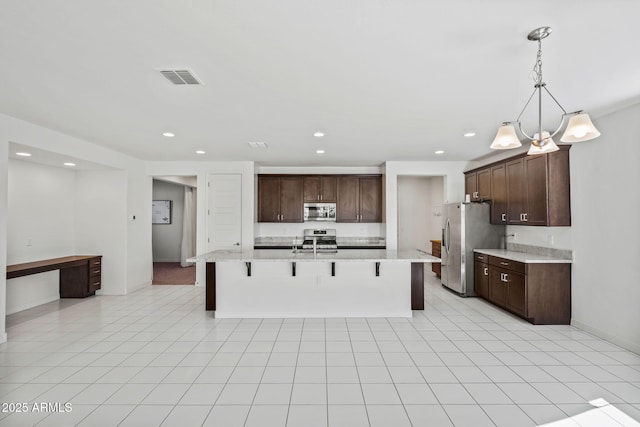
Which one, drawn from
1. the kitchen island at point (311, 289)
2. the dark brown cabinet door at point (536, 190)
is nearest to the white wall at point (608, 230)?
the dark brown cabinet door at point (536, 190)

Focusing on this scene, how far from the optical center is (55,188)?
5.23m

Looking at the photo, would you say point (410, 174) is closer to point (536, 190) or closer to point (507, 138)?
point (536, 190)

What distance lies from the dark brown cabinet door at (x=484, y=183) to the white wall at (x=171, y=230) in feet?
27.0

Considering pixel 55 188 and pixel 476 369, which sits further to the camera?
pixel 55 188

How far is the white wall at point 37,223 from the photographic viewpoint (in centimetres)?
457

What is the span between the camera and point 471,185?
5.98 metres

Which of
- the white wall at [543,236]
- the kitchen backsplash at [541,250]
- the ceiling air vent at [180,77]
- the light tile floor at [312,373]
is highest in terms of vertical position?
the ceiling air vent at [180,77]

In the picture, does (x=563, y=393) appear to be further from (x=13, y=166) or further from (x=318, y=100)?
(x=13, y=166)

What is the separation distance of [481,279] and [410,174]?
7.87ft

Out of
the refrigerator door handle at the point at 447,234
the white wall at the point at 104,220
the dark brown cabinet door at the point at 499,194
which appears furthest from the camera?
the refrigerator door handle at the point at 447,234

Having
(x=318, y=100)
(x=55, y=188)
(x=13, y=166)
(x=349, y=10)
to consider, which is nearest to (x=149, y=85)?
(x=318, y=100)

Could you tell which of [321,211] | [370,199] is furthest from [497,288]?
[321,211]

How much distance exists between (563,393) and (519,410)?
54 centimetres

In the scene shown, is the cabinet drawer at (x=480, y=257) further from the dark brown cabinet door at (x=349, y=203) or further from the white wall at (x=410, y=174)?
the dark brown cabinet door at (x=349, y=203)
